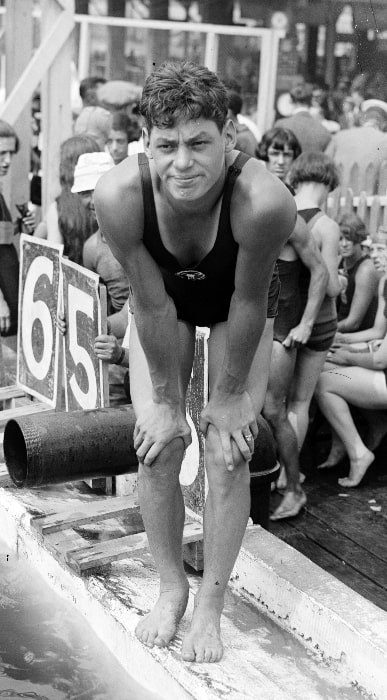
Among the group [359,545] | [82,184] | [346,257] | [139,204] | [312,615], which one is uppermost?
[139,204]

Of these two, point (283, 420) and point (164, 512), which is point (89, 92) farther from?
point (164, 512)

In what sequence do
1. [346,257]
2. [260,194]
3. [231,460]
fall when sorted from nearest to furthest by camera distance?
[260,194] → [231,460] → [346,257]

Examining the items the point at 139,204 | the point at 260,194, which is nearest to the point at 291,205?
the point at 260,194

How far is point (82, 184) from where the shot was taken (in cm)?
562

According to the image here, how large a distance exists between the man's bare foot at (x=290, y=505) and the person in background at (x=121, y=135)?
3.08m

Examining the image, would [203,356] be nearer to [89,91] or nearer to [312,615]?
[312,615]

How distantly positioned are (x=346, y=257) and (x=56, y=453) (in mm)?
2690

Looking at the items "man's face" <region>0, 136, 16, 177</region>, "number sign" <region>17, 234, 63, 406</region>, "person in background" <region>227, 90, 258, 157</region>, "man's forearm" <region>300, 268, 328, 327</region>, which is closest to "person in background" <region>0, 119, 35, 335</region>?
"man's face" <region>0, 136, 16, 177</region>

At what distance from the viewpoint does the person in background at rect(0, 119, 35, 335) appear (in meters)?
6.57

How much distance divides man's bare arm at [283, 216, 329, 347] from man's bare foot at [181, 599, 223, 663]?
6.87ft

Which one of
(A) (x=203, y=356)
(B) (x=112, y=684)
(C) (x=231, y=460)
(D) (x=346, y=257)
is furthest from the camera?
(D) (x=346, y=257)

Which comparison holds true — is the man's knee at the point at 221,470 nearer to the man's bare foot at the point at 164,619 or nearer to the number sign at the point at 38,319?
the man's bare foot at the point at 164,619

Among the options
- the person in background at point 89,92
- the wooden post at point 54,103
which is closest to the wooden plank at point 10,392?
the wooden post at point 54,103

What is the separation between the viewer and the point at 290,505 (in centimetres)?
501
